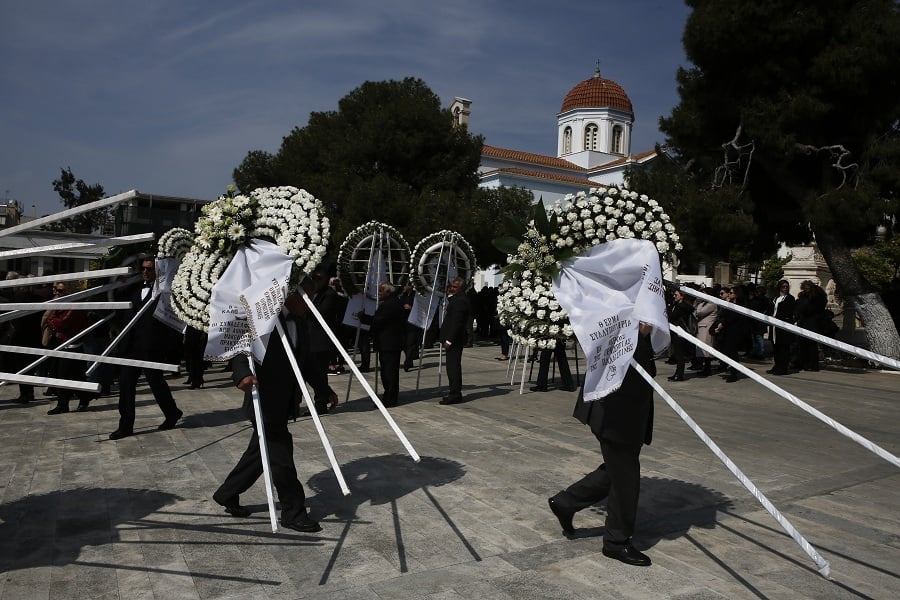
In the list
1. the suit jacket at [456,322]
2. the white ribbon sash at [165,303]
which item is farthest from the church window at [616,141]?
the white ribbon sash at [165,303]

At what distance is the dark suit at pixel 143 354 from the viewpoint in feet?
26.5

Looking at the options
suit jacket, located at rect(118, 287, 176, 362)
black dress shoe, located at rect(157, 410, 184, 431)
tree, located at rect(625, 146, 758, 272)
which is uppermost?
tree, located at rect(625, 146, 758, 272)

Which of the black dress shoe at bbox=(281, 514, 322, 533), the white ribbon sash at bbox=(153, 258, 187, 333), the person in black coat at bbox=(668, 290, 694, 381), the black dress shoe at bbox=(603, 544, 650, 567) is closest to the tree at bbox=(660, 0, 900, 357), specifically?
the person in black coat at bbox=(668, 290, 694, 381)

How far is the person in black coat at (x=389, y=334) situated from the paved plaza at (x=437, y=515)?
47.5 inches

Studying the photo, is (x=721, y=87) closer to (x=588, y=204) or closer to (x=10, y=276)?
(x=588, y=204)

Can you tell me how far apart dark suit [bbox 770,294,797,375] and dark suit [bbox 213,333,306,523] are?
11339 millimetres

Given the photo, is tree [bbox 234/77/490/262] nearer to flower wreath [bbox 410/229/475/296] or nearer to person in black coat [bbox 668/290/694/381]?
flower wreath [bbox 410/229/475/296]

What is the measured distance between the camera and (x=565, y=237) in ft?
16.5

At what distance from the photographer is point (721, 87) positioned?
16.9 m

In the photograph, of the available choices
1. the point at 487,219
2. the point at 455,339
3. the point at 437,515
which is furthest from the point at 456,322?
the point at 487,219

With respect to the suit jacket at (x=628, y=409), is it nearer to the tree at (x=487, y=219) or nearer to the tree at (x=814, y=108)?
the tree at (x=814, y=108)

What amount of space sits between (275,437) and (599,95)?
60836mm

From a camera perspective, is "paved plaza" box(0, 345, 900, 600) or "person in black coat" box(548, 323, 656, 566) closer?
"paved plaza" box(0, 345, 900, 600)

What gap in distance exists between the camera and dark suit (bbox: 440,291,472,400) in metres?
10.8
